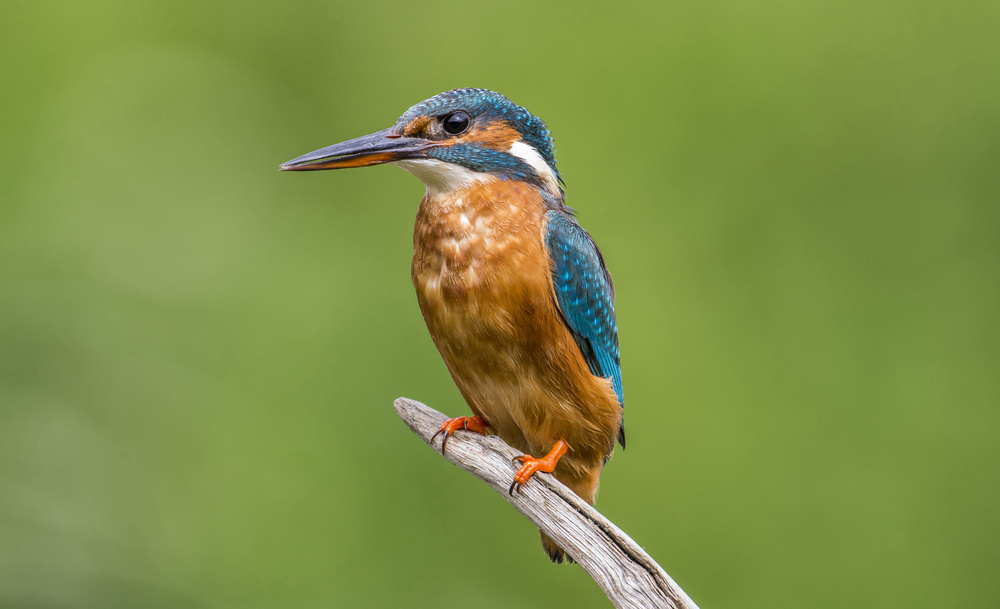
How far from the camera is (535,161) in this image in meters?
2.36

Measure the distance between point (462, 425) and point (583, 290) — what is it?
1.66 feet

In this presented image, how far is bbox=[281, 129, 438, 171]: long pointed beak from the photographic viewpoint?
215 cm

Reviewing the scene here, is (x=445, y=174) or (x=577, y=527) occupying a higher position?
(x=445, y=174)

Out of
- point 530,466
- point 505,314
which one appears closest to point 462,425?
point 530,466

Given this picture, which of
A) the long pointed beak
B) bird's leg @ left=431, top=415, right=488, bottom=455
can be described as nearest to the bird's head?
the long pointed beak

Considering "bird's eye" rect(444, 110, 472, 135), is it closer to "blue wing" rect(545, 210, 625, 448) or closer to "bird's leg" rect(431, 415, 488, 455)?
"blue wing" rect(545, 210, 625, 448)

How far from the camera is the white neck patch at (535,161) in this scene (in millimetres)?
2316

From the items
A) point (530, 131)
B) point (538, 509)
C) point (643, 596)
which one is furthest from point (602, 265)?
point (643, 596)

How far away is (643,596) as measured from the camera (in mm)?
1952

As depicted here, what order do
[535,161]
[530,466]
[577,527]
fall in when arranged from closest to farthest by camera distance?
[577,527]
[530,466]
[535,161]

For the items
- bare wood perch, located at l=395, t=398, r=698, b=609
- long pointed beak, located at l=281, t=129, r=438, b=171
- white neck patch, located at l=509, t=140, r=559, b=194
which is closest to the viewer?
bare wood perch, located at l=395, t=398, r=698, b=609

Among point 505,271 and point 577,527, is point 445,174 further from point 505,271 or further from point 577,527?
point 577,527

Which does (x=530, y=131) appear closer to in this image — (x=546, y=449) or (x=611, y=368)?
(x=611, y=368)

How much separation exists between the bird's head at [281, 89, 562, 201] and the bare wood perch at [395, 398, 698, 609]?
672 millimetres
